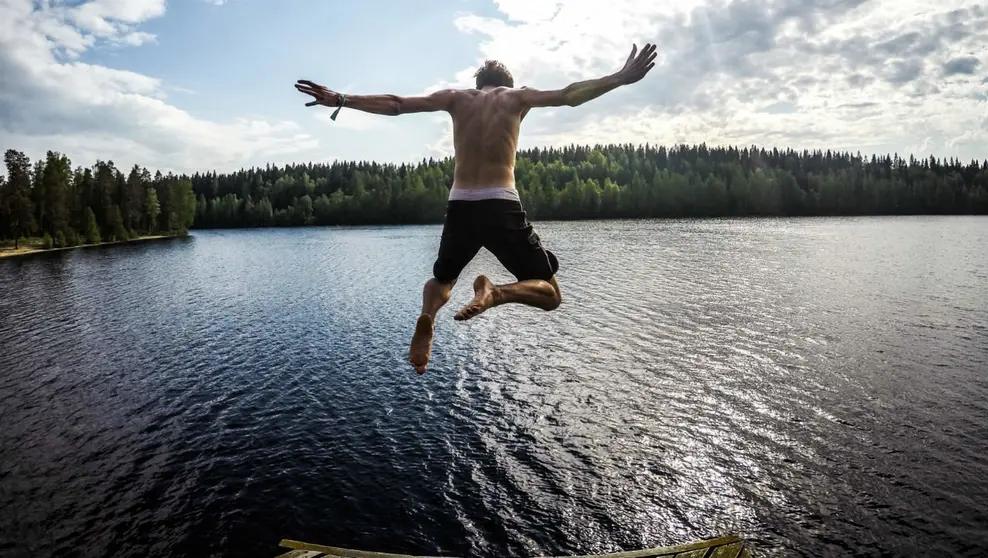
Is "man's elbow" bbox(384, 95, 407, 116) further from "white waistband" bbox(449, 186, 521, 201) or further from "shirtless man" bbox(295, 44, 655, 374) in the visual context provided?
"white waistband" bbox(449, 186, 521, 201)

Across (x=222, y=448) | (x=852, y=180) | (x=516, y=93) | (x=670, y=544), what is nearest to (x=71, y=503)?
(x=222, y=448)

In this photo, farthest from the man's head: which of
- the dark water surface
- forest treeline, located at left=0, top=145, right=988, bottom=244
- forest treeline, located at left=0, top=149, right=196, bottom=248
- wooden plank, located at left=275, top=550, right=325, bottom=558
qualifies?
forest treeline, located at left=0, top=145, right=988, bottom=244

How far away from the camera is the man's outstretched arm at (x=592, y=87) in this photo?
5.07 m

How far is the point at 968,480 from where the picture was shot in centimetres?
1862

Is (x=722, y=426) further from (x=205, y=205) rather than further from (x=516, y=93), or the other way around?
(x=205, y=205)

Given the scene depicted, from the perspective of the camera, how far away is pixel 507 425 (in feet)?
75.0

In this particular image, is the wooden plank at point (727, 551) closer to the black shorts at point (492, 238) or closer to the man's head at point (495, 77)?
the black shorts at point (492, 238)

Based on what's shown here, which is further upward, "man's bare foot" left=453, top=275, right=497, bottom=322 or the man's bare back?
the man's bare back

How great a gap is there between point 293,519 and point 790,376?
72.9 ft

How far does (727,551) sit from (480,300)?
10.6 metres

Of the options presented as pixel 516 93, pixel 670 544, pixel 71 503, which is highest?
pixel 516 93

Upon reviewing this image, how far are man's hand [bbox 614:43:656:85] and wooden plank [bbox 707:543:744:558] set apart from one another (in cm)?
1112

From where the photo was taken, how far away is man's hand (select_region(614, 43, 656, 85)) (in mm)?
5051

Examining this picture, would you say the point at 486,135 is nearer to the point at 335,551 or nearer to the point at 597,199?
the point at 335,551
